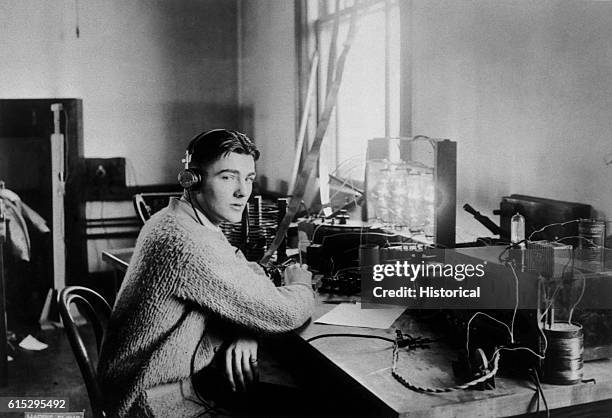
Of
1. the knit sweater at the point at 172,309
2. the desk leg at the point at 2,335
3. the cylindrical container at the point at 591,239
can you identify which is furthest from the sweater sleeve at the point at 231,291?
the desk leg at the point at 2,335

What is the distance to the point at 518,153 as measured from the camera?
211 cm

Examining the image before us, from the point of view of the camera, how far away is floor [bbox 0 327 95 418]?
302 centimetres

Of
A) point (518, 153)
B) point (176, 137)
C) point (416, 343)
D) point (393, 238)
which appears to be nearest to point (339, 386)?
point (416, 343)

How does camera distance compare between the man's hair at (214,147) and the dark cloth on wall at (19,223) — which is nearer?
the man's hair at (214,147)

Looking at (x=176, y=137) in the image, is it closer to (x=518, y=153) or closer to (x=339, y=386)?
(x=518, y=153)

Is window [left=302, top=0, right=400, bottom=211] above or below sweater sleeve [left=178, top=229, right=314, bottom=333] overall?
above

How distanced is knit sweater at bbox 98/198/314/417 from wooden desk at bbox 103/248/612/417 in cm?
20

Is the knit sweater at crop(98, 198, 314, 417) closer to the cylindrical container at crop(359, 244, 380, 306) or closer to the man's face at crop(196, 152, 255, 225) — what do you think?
the man's face at crop(196, 152, 255, 225)

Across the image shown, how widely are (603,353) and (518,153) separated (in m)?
0.86

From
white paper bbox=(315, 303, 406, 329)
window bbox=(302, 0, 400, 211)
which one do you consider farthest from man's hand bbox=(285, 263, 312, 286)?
window bbox=(302, 0, 400, 211)

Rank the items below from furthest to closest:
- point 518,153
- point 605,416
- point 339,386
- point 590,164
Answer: point 518,153 < point 590,164 < point 339,386 < point 605,416

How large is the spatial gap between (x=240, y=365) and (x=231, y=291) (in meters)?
0.21

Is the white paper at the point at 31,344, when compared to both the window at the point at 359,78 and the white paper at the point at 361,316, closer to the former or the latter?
the window at the point at 359,78

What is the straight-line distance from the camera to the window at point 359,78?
298 cm
